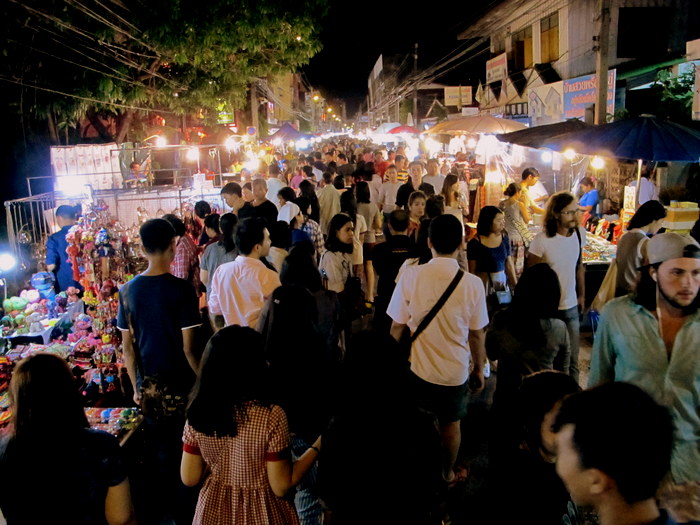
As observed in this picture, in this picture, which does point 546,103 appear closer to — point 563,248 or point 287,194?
point 287,194

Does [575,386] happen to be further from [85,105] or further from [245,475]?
[85,105]

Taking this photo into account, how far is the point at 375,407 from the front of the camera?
7.32 ft

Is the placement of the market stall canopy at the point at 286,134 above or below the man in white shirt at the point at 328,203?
above

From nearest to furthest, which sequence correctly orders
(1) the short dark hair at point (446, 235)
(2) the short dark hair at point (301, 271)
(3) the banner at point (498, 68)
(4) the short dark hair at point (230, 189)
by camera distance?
(1) the short dark hair at point (446, 235), (2) the short dark hair at point (301, 271), (4) the short dark hair at point (230, 189), (3) the banner at point (498, 68)

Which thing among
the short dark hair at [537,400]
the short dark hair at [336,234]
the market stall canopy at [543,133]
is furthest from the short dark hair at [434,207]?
the short dark hair at [537,400]

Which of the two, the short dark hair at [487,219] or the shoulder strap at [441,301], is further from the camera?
the short dark hair at [487,219]

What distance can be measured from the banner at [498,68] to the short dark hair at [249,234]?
1994cm

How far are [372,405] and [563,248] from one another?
140 inches

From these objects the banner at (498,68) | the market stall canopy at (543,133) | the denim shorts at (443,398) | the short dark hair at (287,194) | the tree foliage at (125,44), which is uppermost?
the banner at (498,68)

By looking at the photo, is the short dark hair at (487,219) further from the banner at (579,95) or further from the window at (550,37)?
the window at (550,37)

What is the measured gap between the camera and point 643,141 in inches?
254

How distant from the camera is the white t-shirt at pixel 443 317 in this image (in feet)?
12.5

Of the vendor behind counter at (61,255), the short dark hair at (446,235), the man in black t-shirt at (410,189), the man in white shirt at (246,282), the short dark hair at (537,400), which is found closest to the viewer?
the short dark hair at (537,400)

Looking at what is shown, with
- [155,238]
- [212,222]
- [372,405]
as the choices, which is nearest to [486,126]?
[212,222]
